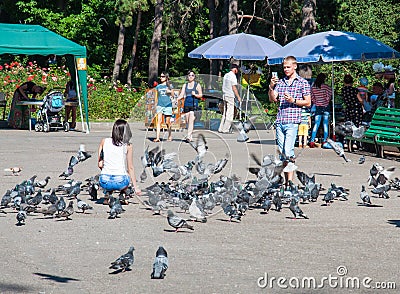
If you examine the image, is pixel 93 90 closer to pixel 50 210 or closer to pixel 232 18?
pixel 232 18

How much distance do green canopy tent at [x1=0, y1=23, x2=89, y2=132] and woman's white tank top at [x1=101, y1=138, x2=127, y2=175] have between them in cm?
1388

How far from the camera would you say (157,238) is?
9.21m

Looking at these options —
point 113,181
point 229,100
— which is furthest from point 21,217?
point 229,100

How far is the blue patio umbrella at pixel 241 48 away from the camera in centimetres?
2456

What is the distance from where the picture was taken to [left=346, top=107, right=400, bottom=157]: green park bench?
18.0 metres

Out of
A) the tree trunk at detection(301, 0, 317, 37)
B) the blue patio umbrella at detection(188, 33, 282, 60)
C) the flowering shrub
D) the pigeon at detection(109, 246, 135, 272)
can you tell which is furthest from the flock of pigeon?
the flowering shrub

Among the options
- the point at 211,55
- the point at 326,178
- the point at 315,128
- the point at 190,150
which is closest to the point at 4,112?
the point at 211,55

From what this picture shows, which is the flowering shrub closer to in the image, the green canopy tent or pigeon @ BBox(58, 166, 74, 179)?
the green canopy tent

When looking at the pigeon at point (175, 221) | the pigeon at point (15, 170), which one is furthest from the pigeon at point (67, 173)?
the pigeon at point (175, 221)

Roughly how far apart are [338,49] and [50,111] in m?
9.74

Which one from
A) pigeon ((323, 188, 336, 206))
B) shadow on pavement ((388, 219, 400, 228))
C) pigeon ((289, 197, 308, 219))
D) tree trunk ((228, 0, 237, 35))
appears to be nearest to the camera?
shadow on pavement ((388, 219, 400, 228))

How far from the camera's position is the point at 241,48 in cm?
2475

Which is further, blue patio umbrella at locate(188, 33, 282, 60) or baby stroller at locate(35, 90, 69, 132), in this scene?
baby stroller at locate(35, 90, 69, 132)

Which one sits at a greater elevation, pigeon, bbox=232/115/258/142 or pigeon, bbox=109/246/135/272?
pigeon, bbox=232/115/258/142
